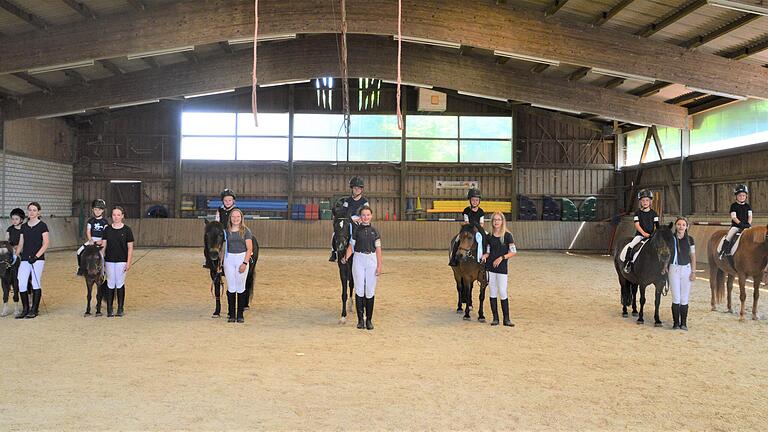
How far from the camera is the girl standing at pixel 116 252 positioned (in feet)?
24.6

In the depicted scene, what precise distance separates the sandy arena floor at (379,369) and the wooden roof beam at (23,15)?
707 centimetres

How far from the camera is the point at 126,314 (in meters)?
7.77

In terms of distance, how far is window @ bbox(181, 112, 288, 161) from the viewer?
23031 mm

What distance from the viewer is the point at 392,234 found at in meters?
22.8

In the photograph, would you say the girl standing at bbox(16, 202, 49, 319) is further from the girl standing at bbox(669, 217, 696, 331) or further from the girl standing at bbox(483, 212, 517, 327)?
the girl standing at bbox(669, 217, 696, 331)

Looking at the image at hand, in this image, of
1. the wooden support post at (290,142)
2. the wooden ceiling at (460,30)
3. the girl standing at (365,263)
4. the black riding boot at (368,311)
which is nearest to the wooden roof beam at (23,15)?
the wooden ceiling at (460,30)

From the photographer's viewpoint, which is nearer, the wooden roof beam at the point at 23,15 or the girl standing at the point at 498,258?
the girl standing at the point at 498,258

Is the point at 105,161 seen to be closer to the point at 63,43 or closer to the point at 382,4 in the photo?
the point at 63,43

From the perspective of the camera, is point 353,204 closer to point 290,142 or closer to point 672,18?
point 672,18

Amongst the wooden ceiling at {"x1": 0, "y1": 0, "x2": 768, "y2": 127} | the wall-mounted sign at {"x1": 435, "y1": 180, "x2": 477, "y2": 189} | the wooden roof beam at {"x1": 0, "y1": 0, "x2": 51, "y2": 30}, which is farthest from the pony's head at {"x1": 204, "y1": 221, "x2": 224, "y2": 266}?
the wall-mounted sign at {"x1": 435, "y1": 180, "x2": 477, "y2": 189}

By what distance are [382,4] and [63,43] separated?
8.16m

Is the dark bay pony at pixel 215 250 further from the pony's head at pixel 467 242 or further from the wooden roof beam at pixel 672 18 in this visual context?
the wooden roof beam at pixel 672 18

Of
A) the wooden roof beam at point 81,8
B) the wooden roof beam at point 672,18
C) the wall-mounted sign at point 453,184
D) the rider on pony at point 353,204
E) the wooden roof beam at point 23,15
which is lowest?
the rider on pony at point 353,204

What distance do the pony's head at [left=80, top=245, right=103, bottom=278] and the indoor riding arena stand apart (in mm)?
28
